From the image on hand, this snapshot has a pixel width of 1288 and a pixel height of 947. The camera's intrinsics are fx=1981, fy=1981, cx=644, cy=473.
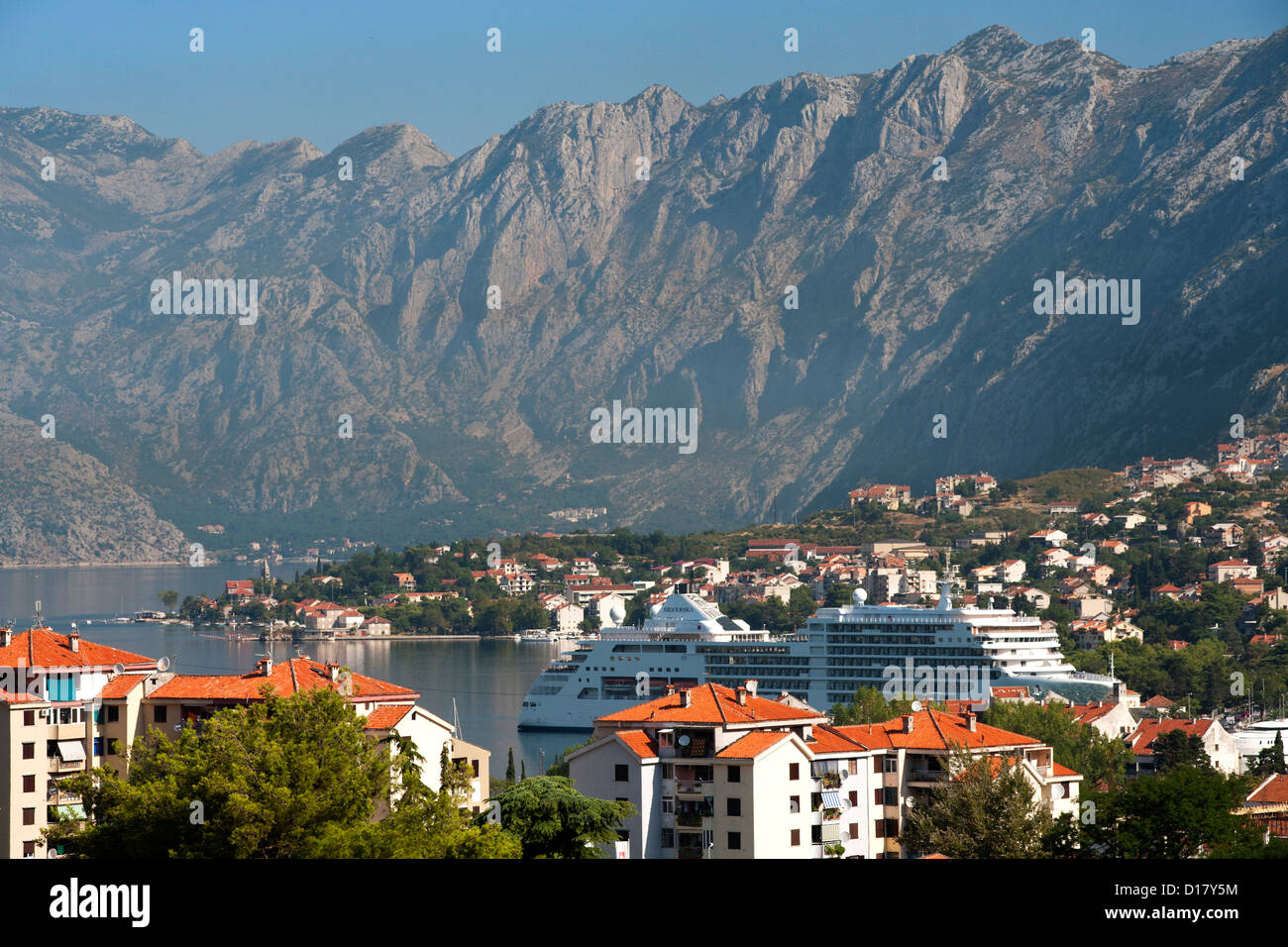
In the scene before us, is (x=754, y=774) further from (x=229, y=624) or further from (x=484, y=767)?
(x=229, y=624)

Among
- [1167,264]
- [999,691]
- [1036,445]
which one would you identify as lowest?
[999,691]

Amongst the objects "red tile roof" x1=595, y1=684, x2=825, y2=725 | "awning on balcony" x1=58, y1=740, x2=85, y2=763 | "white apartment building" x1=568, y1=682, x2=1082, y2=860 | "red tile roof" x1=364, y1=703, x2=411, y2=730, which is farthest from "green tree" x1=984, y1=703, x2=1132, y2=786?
"awning on balcony" x1=58, y1=740, x2=85, y2=763

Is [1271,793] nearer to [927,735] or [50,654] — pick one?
[927,735]

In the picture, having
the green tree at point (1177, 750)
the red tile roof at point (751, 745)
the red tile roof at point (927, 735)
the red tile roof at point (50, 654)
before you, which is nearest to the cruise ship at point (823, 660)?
the green tree at point (1177, 750)

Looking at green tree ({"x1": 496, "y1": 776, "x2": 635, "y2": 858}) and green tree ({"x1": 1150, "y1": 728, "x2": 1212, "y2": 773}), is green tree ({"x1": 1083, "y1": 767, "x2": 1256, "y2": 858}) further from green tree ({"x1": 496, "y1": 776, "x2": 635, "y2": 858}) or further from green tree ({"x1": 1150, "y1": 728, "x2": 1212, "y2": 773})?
green tree ({"x1": 1150, "y1": 728, "x2": 1212, "y2": 773})

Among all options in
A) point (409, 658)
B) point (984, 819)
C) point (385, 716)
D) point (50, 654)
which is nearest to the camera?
point (984, 819)

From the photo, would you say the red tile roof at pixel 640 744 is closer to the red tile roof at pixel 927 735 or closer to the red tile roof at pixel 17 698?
the red tile roof at pixel 927 735

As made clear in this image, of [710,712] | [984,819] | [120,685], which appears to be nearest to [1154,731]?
[710,712]
